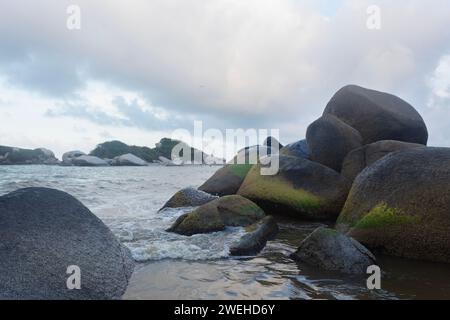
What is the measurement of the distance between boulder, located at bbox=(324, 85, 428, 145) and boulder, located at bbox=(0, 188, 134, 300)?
9.68 metres

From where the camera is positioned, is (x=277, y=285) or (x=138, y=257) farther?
(x=138, y=257)

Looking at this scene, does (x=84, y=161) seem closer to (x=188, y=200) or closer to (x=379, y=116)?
(x=188, y=200)

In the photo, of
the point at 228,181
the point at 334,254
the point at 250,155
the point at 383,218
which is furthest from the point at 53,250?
the point at 250,155

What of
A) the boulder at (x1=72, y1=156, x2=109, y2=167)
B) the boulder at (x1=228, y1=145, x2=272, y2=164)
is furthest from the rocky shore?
the boulder at (x1=72, y1=156, x2=109, y2=167)

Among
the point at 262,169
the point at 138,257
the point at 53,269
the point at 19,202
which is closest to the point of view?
the point at 53,269

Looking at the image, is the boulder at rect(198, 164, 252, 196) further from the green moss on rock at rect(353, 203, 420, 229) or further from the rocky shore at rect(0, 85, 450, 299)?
A: the green moss on rock at rect(353, 203, 420, 229)

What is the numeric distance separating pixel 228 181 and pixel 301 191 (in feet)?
15.5

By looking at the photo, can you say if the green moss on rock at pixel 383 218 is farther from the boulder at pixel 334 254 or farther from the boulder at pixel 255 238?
the boulder at pixel 255 238

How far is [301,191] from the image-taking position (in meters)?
11.0

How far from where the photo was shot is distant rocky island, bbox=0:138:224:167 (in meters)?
66.2

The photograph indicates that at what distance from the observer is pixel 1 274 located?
14.3 feet
